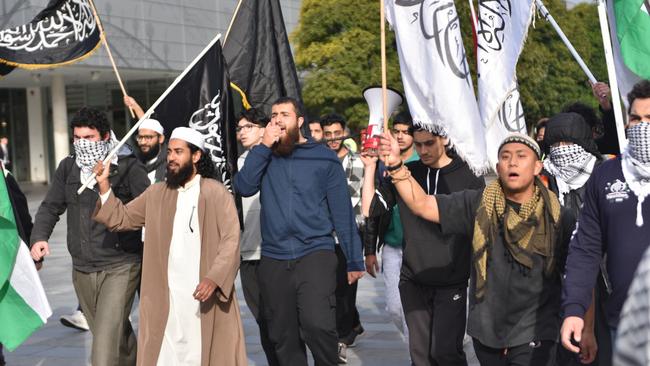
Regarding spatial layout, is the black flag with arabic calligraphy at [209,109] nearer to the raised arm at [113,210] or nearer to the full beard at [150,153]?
the full beard at [150,153]

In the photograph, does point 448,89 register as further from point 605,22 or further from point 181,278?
point 181,278

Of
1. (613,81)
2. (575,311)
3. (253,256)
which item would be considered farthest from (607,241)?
(253,256)

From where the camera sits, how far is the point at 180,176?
19.5ft

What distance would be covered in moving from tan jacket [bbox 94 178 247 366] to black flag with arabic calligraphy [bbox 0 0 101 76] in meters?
2.08

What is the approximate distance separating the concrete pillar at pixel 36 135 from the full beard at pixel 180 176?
41.5 m

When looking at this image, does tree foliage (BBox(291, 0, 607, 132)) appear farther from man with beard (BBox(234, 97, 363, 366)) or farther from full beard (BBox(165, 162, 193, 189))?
full beard (BBox(165, 162, 193, 189))

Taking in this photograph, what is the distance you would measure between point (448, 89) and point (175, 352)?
2.19 meters

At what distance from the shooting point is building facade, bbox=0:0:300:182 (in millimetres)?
36031

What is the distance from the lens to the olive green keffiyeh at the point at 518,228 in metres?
4.73

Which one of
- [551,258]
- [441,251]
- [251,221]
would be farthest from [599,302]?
[251,221]

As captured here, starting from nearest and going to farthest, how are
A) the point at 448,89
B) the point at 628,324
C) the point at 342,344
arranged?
the point at 628,324
the point at 448,89
the point at 342,344

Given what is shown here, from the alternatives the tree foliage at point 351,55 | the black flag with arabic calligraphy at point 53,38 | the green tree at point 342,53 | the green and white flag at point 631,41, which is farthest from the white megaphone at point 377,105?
the green tree at point 342,53

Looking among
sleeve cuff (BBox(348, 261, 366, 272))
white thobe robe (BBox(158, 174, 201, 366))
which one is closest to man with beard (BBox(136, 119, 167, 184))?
white thobe robe (BBox(158, 174, 201, 366))

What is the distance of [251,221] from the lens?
714cm
